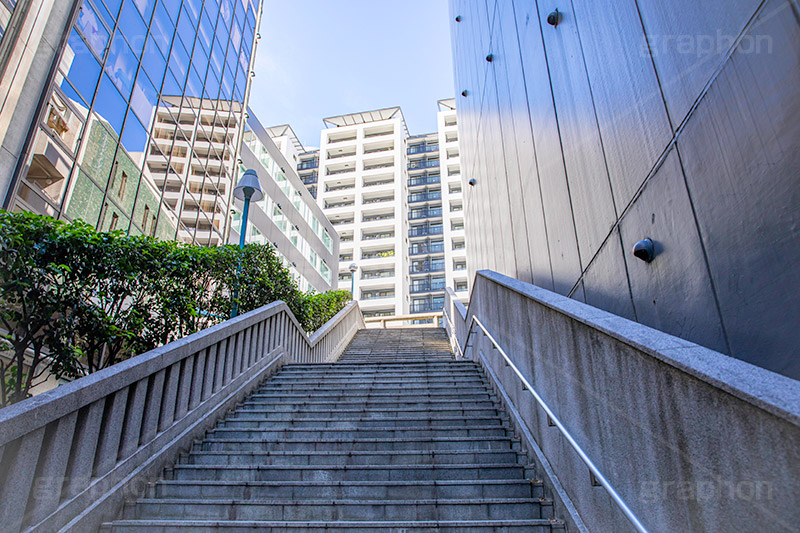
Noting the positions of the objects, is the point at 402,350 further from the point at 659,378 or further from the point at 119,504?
the point at 659,378

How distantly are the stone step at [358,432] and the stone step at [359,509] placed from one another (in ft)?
4.67

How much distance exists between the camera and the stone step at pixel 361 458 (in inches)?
177

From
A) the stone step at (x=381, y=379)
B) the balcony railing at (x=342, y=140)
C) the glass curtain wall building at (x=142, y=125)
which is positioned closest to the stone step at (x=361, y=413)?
the stone step at (x=381, y=379)

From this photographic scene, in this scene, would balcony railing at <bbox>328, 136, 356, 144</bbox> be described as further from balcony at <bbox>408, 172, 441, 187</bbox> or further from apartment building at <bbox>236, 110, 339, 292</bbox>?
apartment building at <bbox>236, 110, 339, 292</bbox>

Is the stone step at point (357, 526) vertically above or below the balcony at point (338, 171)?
below

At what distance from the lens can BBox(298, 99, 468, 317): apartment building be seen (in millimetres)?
56500

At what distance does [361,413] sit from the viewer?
577 cm

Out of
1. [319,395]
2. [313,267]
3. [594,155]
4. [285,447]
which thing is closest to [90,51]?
[319,395]

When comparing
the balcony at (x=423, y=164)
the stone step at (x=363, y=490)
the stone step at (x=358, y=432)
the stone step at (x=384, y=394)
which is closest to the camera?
the stone step at (x=363, y=490)

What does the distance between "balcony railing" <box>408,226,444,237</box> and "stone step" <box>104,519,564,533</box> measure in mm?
57388

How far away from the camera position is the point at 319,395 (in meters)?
6.59

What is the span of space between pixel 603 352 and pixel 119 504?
3.64 metres

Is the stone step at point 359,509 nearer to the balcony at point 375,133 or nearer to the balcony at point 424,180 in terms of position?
the balcony at point 424,180

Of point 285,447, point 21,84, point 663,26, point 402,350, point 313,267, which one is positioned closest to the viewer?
point 663,26
